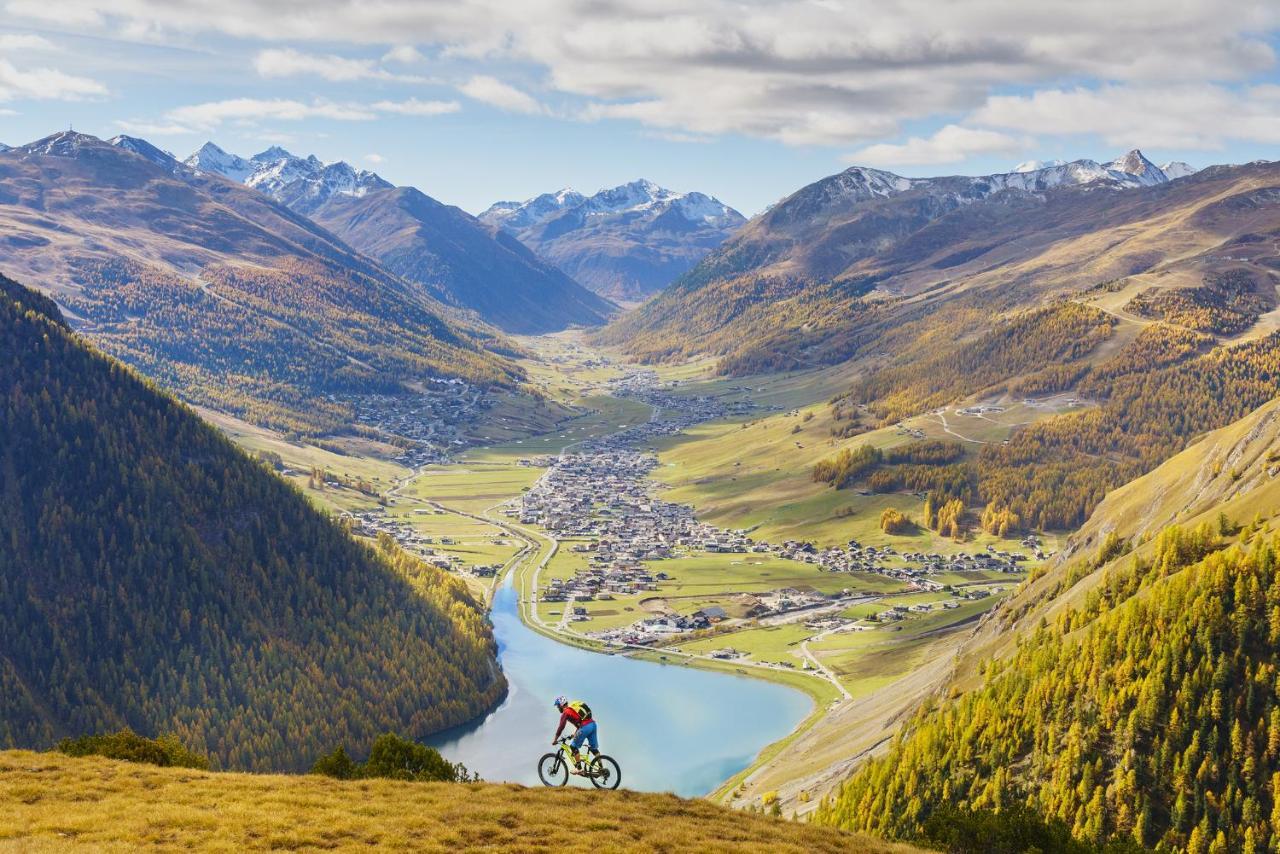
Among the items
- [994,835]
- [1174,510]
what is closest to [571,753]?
[994,835]

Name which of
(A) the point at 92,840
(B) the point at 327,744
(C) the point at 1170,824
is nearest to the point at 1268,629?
(C) the point at 1170,824

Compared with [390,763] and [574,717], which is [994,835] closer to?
[574,717]

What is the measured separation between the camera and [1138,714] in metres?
119

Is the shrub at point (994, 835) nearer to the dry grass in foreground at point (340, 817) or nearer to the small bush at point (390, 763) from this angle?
the dry grass in foreground at point (340, 817)

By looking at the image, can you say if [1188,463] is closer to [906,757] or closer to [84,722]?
[906,757]

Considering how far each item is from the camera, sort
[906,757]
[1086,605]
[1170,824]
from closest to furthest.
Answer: [1170,824]
[906,757]
[1086,605]

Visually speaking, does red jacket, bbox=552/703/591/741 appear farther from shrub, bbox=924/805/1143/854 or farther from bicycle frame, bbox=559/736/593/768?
shrub, bbox=924/805/1143/854

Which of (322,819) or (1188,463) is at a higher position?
(1188,463)

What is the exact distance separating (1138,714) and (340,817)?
98.0 m

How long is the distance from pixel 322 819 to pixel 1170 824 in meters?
93.3

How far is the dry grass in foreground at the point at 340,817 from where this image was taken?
50000 millimetres

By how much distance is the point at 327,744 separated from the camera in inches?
7466

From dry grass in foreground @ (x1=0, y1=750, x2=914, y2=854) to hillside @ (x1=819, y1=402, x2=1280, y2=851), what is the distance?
61.4 meters

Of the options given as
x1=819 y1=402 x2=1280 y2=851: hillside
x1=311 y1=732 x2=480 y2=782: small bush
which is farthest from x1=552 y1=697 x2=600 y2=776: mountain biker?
x1=819 y1=402 x2=1280 y2=851: hillside
